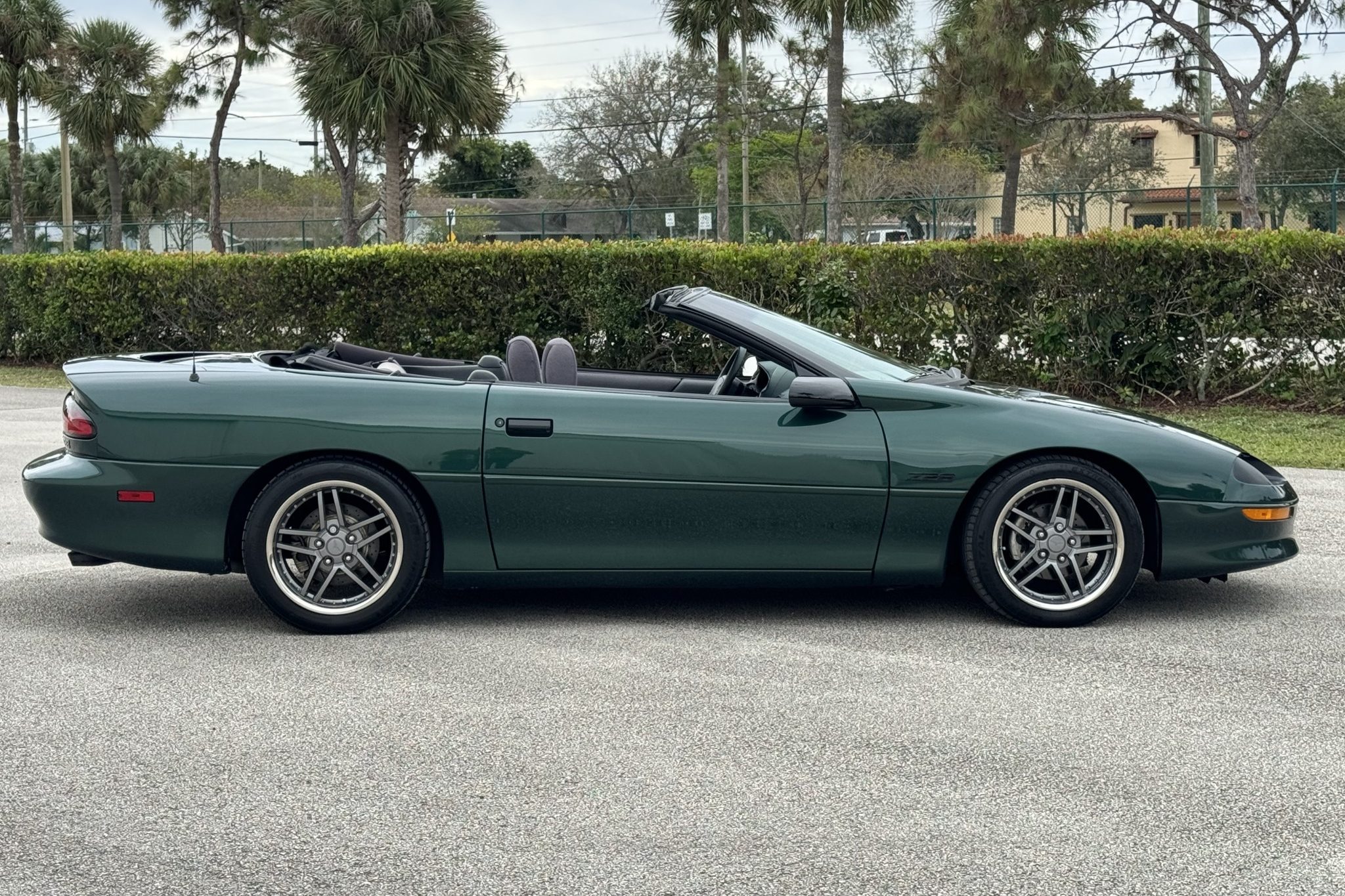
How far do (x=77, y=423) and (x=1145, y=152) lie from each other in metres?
55.4

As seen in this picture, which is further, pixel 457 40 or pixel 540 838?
pixel 457 40

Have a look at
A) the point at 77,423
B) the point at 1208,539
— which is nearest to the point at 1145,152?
the point at 1208,539

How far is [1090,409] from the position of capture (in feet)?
17.8

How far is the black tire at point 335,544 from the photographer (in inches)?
199

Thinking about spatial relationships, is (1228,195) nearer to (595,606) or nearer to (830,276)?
(830,276)

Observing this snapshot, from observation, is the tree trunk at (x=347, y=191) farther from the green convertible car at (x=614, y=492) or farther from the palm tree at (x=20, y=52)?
the green convertible car at (x=614, y=492)

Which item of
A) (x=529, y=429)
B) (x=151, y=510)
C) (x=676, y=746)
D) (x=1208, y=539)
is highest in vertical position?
(x=529, y=429)

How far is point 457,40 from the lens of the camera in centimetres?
2605

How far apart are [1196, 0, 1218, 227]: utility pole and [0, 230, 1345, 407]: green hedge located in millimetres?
11446

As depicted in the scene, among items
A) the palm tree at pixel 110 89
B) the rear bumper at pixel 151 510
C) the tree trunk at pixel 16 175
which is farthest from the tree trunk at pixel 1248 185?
the palm tree at pixel 110 89

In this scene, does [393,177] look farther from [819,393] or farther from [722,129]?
[819,393]

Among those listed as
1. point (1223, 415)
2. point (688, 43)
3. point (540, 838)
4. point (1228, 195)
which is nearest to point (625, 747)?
point (540, 838)

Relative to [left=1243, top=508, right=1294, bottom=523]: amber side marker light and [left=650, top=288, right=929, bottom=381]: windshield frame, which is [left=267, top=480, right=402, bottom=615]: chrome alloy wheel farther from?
[left=1243, top=508, right=1294, bottom=523]: amber side marker light

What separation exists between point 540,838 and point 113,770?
1277 millimetres
